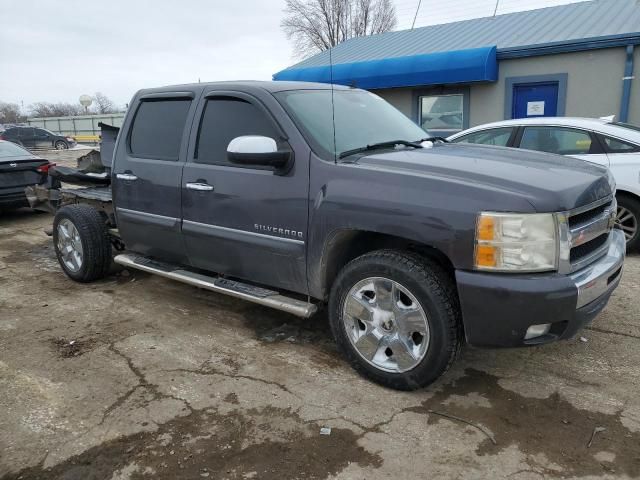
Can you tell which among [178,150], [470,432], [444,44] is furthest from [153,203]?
[444,44]

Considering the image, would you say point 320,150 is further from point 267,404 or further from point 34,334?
point 34,334

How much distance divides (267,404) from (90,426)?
97 cm

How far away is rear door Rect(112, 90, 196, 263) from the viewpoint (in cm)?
420

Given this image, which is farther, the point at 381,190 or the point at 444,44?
the point at 444,44

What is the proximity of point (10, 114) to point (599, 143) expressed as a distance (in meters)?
81.9

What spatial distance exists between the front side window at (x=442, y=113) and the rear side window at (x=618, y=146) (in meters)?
6.87

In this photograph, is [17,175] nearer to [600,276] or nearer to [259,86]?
[259,86]

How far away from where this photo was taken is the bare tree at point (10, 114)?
223ft

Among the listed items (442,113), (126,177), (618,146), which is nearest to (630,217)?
(618,146)

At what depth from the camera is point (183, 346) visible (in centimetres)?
388

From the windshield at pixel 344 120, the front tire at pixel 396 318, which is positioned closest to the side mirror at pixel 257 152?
the windshield at pixel 344 120

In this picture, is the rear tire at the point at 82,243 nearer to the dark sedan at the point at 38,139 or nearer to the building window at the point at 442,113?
the building window at the point at 442,113

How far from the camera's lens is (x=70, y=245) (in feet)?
17.7

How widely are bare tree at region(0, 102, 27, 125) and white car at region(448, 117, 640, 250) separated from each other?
238 feet
